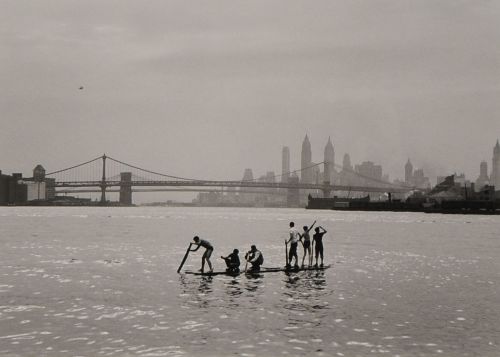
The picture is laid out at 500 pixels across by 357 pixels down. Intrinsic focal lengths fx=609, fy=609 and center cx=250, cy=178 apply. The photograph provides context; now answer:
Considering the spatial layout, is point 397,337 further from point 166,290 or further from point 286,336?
point 166,290

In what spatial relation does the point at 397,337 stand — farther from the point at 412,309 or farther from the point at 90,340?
the point at 90,340

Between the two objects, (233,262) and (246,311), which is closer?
(246,311)

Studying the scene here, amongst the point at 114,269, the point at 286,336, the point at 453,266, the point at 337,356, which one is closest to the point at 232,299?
the point at 286,336

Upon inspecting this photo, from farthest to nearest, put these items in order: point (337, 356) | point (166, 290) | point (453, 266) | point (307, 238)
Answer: point (453, 266)
point (307, 238)
point (166, 290)
point (337, 356)

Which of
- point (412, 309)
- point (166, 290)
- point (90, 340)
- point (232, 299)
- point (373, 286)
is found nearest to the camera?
point (90, 340)

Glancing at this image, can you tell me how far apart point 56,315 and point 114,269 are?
543 inches

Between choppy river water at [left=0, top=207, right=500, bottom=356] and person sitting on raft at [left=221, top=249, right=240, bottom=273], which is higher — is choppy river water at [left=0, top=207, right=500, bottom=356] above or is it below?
below

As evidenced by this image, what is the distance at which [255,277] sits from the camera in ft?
97.2

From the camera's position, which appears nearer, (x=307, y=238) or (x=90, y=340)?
(x=90, y=340)

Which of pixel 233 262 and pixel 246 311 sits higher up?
pixel 233 262

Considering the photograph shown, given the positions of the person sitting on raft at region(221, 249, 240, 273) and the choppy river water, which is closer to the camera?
the choppy river water

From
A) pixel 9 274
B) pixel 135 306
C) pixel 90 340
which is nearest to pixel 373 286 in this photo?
pixel 135 306

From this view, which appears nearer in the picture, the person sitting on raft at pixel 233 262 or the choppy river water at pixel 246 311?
the choppy river water at pixel 246 311

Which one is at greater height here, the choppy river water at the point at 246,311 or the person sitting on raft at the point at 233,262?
the person sitting on raft at the point at 233,262
